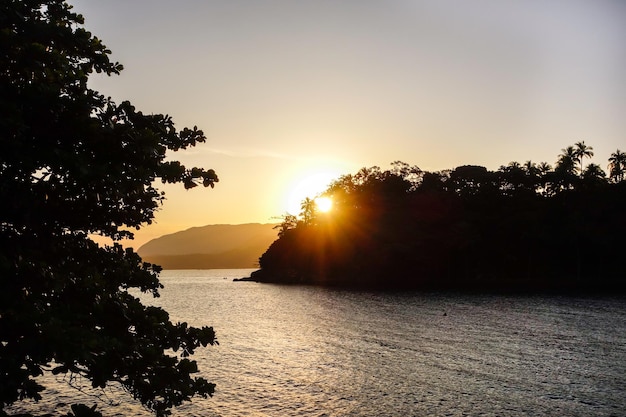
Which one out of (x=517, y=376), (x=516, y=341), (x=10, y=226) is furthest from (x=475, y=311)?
(x=10, y=226)

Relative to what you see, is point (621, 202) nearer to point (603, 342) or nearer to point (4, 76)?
point (603, 342)

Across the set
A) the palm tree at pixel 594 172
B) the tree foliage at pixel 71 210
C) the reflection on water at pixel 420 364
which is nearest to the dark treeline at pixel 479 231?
the palm tree at pixel 594 172

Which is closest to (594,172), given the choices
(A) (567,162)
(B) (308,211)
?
(A) (567,162)

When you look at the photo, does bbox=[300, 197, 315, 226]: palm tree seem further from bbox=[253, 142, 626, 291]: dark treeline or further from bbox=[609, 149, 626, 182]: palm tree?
bbox=[609, 149, 626, 182]: palm tree

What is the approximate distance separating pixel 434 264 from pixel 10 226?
464ft

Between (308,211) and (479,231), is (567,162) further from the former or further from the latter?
(308,211)

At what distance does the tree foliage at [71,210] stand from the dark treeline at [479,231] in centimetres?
11620

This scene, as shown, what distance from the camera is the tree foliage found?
413 inches

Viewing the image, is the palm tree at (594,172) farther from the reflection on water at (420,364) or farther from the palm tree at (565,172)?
the reflection on water at (420,364)

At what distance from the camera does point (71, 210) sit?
1249 cm

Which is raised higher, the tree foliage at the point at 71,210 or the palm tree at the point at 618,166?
the palm tree at the point at 618,166

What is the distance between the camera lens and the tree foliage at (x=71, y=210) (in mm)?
10484

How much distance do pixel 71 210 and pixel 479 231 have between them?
134 metres

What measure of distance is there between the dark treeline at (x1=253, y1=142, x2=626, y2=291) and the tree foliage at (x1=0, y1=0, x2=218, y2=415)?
116m
